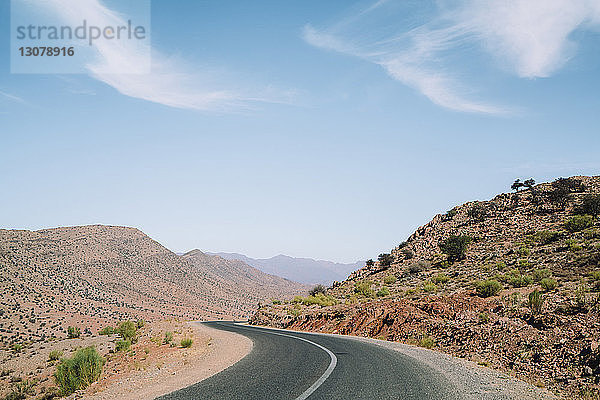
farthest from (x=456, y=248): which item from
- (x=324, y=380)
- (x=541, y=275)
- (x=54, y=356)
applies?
(x=324, y=380)

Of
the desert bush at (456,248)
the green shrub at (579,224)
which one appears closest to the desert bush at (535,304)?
the desert bush at (456,248)

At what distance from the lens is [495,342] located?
1491 centimetres

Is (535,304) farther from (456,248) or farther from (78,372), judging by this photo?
(456,248)

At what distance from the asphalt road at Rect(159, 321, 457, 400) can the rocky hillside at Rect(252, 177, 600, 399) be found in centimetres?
305

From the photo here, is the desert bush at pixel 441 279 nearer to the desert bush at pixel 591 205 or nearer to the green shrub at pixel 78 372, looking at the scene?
the desert bush at pixel 591 205

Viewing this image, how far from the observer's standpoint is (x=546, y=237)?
43.2 m

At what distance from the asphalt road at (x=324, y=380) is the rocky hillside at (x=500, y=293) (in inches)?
120

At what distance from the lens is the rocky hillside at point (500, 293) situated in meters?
12.7

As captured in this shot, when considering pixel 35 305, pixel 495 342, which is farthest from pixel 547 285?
pixel 35 305

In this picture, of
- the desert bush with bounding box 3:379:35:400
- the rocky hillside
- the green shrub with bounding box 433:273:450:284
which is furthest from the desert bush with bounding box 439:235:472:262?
the desert bush with bounding box 3:379:35:400

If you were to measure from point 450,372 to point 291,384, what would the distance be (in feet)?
16.0

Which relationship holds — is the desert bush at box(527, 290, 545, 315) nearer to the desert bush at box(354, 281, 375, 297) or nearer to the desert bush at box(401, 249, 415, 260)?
the desert bush at box(354, 281, 375, 297)

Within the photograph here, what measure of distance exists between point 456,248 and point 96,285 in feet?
222

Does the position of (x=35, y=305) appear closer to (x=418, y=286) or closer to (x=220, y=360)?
(x=418, y=286)
